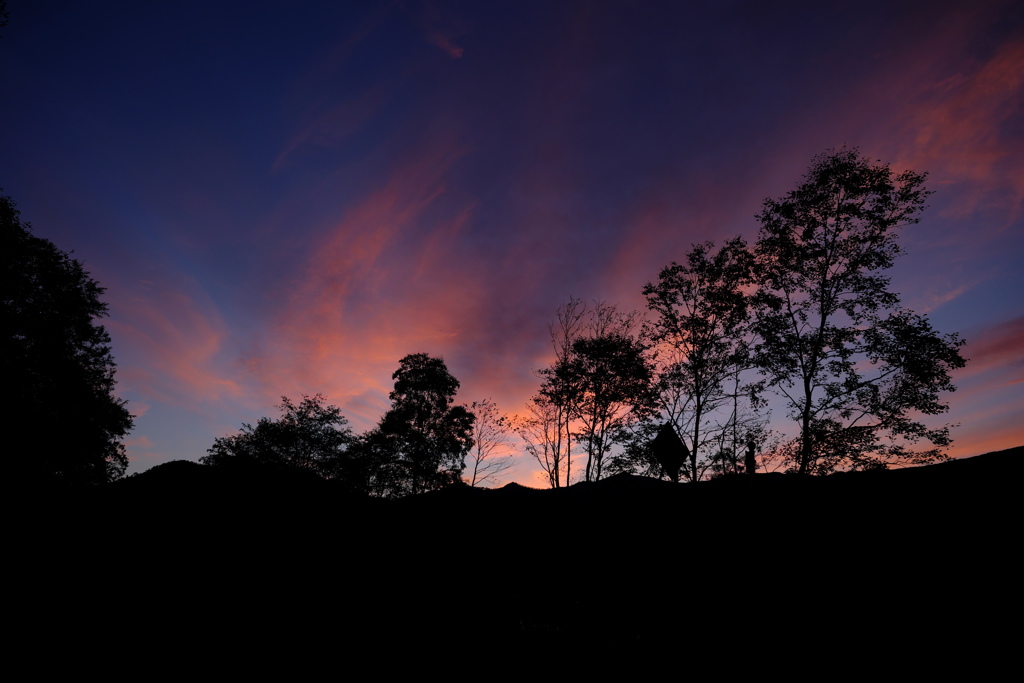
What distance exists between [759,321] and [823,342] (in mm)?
3112

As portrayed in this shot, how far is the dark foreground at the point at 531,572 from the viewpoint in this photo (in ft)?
14.3

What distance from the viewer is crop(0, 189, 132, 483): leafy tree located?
57.1 feet

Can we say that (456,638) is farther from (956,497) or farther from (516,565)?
(956,497)

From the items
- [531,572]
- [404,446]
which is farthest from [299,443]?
[531,572]

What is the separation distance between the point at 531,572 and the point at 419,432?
24.3 metres

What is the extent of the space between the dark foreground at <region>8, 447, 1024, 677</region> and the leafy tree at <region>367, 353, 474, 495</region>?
63.5 ft

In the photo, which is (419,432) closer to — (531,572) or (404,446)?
(404,446)

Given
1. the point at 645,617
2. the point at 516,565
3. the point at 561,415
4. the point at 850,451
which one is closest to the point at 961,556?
the point at 645,617

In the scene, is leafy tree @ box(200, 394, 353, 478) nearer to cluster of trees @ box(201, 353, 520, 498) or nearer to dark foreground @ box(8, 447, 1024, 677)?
cluster of trees @ box(201, 353, 520, 498)

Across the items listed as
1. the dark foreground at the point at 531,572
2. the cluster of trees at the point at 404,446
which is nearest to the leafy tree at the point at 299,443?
the cluster of trees at the point at 404,446

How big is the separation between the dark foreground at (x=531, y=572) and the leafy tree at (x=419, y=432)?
63.5 feet

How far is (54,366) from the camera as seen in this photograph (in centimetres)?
1944

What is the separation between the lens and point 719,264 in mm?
22781

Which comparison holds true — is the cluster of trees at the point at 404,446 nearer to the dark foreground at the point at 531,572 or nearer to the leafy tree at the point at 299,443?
the leafy tree at the point at 299,443
